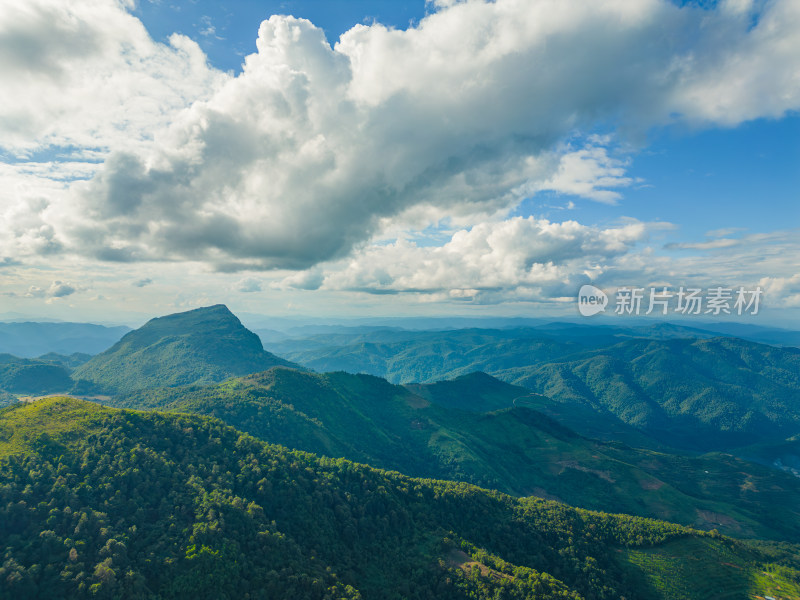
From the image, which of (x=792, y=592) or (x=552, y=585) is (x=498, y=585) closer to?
(x=552, y=585)

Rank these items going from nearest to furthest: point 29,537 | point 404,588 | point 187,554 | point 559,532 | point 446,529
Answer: point 29,537, point 187,554, point 404,588, point 446,529, point 559,532

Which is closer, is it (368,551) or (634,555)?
(368,551)

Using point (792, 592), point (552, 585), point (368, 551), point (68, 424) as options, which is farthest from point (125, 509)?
point (792, 592)

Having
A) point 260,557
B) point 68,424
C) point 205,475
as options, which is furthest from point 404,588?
point 68,424

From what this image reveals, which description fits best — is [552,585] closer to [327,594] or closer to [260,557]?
[327,594]

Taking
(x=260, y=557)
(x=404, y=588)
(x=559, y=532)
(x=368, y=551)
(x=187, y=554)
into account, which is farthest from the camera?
(x=559, y=532)

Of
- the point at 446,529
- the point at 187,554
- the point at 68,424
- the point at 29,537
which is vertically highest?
the point at 68,424

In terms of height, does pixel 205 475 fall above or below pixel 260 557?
above
